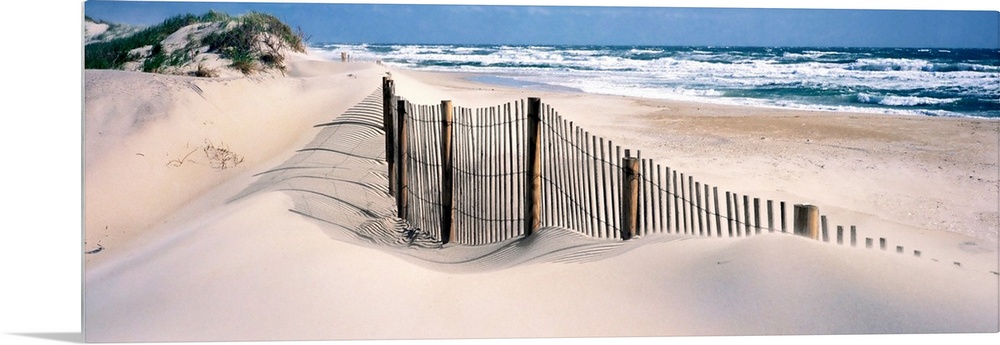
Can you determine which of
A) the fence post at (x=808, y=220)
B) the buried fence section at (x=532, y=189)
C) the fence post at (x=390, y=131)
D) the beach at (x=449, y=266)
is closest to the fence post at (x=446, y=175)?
the buried fence section at (x=532, y=189)

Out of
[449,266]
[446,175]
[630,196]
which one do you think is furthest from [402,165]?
[630,196]

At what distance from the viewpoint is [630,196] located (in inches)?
251

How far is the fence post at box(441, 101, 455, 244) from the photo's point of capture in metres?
7.57

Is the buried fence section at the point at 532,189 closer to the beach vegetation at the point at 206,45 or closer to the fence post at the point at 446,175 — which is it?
the fence post at the point at 446,175

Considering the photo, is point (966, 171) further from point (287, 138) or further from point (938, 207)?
point (287, 138)

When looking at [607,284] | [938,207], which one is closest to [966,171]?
[938,207]

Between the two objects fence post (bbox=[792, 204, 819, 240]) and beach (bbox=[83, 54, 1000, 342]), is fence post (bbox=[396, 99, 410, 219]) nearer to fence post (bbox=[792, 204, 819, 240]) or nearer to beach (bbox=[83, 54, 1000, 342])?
beach (bbox=[83, 54, 1000, 342])

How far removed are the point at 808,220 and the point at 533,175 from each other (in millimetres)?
1988

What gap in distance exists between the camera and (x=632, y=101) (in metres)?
13.5

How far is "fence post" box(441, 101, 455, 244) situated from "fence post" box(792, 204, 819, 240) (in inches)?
110

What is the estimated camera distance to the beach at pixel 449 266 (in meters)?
5.81

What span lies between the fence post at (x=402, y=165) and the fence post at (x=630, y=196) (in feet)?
8.28

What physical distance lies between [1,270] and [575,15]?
4179 millimetres

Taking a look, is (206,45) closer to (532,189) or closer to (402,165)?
(402,165)
